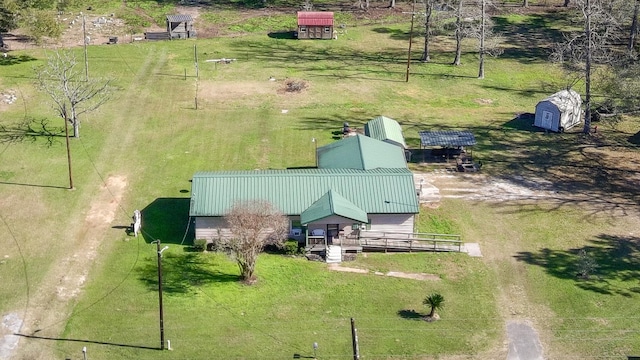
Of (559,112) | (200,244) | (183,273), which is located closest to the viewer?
(183,273)

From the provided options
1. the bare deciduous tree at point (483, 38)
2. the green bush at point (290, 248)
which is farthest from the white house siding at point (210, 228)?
the bare deciduous tree at point (483, 38)

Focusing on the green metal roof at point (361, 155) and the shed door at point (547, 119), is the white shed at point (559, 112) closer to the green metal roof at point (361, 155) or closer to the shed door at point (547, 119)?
the shed door at point (547, 119)

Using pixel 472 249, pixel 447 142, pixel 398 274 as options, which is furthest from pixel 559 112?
pixel 398 274

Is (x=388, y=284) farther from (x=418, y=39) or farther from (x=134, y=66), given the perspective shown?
(x=418, y=39)

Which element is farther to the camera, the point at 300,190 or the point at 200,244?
the point at 300,190

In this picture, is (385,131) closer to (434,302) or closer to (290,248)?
(290,248)

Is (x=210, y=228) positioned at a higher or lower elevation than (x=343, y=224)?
lower
